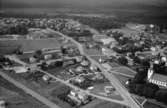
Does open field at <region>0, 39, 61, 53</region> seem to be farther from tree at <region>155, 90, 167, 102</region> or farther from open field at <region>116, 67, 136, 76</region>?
tree at <region>155, 90, 167, 102</region>

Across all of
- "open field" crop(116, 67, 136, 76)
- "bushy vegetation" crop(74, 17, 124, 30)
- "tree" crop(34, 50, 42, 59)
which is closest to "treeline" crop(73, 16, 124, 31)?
"bushy vegetation" crop(74, 17, 124, 30)

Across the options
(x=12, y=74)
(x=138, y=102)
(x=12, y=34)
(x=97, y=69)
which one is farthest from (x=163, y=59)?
(x=12, y=34)

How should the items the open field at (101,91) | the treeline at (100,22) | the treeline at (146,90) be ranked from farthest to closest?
the treeline at (100,22) → the open field at (101,91) → the treeline at (146,90)

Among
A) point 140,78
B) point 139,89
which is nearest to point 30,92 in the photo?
point 139,89

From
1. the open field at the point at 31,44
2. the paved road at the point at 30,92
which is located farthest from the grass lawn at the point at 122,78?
the open field at the point at 31,44

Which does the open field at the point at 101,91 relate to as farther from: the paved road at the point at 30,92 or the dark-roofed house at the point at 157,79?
the paved road at the point at 30,92

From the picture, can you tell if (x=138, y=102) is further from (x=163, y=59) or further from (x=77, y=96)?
(x=163, y=59)

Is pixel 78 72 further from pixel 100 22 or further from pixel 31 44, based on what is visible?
pixel 100 22

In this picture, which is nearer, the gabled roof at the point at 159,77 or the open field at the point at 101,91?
the open field at the point at 101,91
